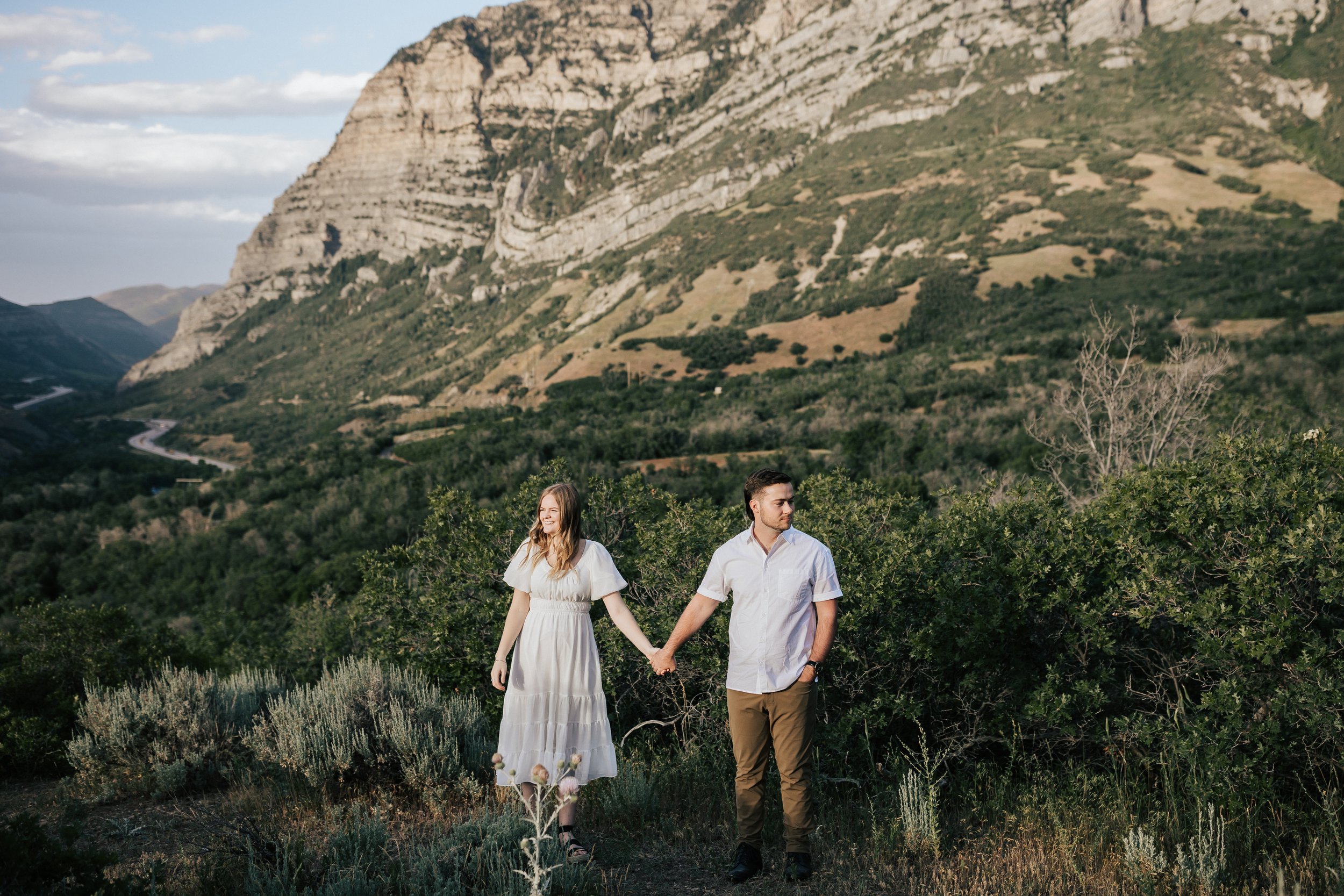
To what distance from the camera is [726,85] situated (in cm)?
11150

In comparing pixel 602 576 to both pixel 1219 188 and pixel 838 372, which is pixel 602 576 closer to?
pixel 838 372

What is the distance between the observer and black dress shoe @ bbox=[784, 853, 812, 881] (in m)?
3.56

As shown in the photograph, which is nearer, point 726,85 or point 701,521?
point 701,521

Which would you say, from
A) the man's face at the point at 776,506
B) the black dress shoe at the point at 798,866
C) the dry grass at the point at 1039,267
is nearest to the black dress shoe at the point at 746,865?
the black dress shoe at the point at 798,866

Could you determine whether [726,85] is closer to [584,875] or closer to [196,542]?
[196,542]

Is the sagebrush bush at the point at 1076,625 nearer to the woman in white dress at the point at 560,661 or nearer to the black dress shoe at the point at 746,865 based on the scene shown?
the black dress shoe at the point at 746,865

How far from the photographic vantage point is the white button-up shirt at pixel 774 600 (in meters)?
3.54

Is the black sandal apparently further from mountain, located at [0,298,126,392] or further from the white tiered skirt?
mountain, located at [0,298,126,392]

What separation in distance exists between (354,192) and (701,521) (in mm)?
152940

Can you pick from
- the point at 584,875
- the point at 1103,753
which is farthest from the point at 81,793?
the point at 1103,753

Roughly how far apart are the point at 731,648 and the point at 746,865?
101 centimetres

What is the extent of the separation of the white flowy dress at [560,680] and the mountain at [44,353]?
157m

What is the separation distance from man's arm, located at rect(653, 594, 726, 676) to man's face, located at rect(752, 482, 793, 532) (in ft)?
1.53

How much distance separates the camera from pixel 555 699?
3836mm
